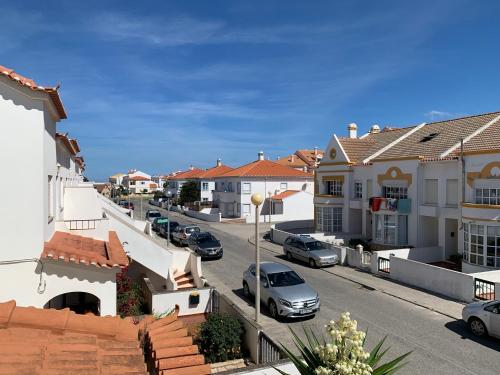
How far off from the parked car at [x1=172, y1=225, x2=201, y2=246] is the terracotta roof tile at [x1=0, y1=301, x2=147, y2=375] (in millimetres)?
23279

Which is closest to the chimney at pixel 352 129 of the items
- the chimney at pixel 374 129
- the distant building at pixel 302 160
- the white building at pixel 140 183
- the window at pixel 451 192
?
the chimney at pixel 374 129

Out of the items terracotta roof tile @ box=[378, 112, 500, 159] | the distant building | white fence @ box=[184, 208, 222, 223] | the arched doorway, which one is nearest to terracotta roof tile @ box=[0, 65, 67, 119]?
the arched doorway

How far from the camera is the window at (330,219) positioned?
33.7 meters

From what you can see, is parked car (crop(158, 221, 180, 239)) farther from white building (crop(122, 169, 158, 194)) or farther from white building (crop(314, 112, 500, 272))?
white building (crop(122, 169, 158, 194))

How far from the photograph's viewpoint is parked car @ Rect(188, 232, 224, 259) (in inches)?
998

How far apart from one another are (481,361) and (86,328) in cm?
1070

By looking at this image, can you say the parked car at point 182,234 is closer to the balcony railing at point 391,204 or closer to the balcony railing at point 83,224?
the balcony railing at point 391,204

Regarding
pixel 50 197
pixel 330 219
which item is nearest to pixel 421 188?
pixel 330 219

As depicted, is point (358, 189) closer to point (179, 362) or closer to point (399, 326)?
point (399, 326)

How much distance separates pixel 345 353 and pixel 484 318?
10205mm

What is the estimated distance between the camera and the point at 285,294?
14727 mm

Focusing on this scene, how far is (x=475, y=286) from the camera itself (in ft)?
53.6

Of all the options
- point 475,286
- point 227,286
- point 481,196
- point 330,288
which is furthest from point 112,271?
point 481,196

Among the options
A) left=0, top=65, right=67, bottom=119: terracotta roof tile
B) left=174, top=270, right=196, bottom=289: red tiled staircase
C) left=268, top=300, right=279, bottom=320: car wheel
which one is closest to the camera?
left=0, top=65, right=67, bottom=119: terracotta roof tile
